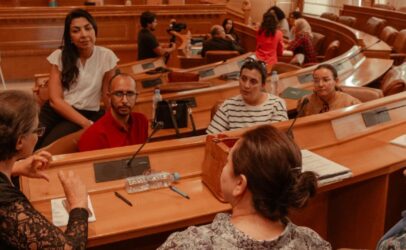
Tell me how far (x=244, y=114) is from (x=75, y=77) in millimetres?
1075

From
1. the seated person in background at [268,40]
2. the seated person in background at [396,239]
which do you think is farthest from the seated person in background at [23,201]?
the seated person in background at [268,40]

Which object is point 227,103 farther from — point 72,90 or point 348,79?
point 348,79

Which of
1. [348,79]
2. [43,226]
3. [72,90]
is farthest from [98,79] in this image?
[348,79]

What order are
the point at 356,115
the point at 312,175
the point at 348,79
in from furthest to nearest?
1. the point at 348,79
2. the point at 356,115
3. the point at 312,175

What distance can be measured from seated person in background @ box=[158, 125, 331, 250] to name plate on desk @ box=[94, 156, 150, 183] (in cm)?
89

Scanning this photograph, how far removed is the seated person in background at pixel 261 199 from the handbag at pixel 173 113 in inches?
81.9

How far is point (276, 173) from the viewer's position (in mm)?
1228

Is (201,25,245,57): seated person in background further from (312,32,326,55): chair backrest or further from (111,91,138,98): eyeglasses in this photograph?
(111,91,138,98): eyeglasses

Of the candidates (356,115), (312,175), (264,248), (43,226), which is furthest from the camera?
(356,115)

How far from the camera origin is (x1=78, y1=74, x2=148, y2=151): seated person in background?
263cm

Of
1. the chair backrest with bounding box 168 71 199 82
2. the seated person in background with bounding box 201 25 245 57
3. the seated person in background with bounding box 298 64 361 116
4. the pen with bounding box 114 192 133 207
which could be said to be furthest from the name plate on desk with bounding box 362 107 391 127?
the seated person in background with bounding box 201 25 245 57

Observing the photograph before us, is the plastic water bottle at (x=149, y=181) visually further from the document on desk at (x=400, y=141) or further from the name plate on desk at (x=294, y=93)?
the name plate on desk at (x=294, y=93)

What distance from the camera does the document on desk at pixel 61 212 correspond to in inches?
69.1

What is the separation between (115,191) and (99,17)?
23.3 ft
